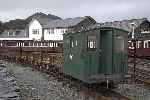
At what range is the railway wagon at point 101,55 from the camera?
46.7ft

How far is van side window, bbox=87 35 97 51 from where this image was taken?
14312mm

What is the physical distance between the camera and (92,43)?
14367 mm

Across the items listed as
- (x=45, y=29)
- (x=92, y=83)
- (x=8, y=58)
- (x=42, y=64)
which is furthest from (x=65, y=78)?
(x=45, y=29)

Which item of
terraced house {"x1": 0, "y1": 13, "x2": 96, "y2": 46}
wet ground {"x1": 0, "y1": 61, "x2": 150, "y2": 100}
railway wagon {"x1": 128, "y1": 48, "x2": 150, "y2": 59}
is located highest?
terraced house {"x1": 0, "y1": 13, "x2": 96, "y2": 46}

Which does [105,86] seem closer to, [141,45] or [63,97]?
[63,97]

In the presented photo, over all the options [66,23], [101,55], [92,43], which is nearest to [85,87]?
[101,55]

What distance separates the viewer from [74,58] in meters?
16.1

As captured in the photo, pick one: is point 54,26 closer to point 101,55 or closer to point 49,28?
point 49,28

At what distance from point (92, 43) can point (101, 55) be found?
0.70 m

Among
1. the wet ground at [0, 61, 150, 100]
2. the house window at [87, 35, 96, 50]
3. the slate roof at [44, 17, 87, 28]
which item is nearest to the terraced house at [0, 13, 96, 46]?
the slate roof at [44, 17, 87, 28]

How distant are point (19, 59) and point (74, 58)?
62.5 feet

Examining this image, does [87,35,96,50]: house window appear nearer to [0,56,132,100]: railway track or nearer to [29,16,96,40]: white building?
[0,56,132,100]: railway track

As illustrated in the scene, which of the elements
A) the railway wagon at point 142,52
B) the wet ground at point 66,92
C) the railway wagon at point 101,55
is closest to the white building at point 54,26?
the railway wagon at point 142,52

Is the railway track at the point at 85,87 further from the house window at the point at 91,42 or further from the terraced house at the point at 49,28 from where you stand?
the terraced house at the point at 49,28
